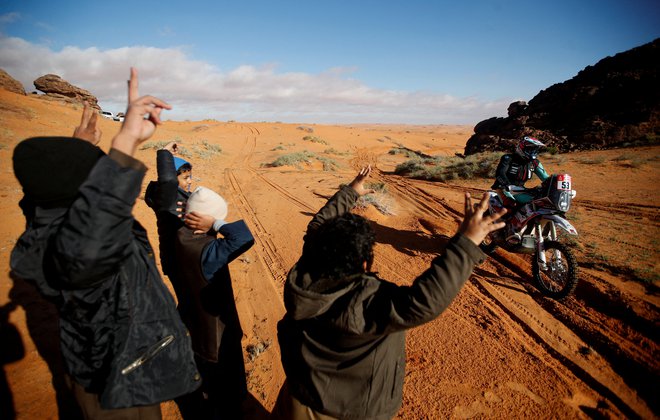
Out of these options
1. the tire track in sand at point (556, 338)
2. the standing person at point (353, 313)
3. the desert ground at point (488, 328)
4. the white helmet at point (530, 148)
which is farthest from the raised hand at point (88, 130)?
the white helmet at point (530, 148)

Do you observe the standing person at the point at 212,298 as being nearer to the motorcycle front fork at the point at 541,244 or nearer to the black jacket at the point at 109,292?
the black jacket at the point at 109,292

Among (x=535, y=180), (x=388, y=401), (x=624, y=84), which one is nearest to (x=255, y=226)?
(x=388, y=401)

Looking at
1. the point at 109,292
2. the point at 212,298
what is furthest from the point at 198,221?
the point at 109,292

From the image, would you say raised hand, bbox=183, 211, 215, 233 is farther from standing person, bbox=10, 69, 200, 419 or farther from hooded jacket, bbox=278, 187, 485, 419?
hooded jacket, bbox=278, 187, 485, 419

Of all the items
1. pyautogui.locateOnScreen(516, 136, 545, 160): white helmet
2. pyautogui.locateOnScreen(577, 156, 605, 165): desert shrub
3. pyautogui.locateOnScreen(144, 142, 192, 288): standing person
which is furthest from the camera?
pyautogui.locateOnScreen(577, 156, 605, 165): desert shrub

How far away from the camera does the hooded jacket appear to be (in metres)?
1.21

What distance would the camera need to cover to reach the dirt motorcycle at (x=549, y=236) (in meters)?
3.97

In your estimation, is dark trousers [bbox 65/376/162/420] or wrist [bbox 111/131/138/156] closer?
wrist [bbox 111/131/138/156]

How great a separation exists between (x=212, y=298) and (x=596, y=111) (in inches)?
967

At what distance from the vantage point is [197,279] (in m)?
2.05

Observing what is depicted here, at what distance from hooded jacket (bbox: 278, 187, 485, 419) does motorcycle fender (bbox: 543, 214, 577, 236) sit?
12.0ft

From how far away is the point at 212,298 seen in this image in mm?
2160

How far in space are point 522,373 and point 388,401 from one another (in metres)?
2.25

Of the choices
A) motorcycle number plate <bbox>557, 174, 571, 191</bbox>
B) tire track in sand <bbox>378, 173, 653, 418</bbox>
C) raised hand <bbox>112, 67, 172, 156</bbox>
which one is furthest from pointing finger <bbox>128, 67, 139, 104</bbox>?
motorcycle number plate <bbox>557, 174, 571, 191</bbox>
